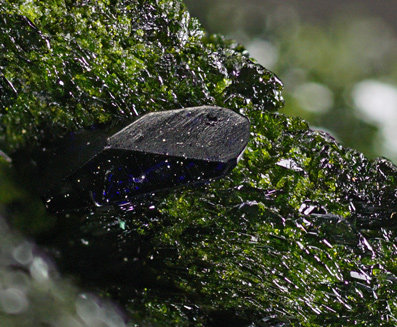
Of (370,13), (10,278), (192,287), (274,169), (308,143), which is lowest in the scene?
(10,278)

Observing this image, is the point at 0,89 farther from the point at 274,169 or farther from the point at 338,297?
the point at 338,297

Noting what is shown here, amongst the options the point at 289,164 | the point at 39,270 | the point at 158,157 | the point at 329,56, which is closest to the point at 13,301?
the point at 39,270

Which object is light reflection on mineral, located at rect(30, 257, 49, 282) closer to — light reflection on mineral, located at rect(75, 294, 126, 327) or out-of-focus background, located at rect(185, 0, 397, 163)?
light reflection on mineral, located at rect(75, 294, 126, 327)

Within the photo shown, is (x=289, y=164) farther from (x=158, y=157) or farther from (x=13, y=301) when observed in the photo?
(x=13, y=301)

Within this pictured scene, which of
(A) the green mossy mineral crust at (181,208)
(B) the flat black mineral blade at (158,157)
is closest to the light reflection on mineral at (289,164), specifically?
(A) the green mossy mineral crust at (181,208)

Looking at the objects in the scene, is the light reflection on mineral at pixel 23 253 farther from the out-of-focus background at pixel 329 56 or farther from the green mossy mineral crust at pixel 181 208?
the out-of-focus background at pixel 329 56

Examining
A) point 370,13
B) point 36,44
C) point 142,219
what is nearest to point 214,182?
point 142,219
